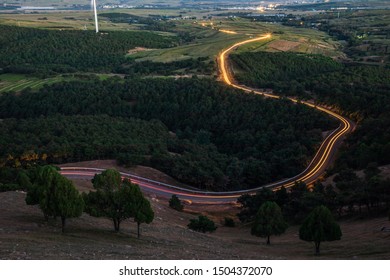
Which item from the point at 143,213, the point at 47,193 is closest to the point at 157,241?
the point at 143,213

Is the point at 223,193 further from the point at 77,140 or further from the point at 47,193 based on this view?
the point at 47,193

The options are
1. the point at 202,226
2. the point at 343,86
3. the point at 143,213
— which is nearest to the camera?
the point at 143,213

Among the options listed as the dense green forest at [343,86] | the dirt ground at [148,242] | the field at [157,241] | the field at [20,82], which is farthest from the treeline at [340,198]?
the field at [20,82]

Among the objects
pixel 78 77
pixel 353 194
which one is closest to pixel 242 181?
pixel 353 194

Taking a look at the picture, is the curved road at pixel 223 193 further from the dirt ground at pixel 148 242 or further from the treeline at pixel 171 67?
the treeline at pixel 171 67

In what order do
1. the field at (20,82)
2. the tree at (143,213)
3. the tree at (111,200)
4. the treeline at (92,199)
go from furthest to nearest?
1. the field at (20,82)
2. the tree at (111,200)
3. the tree at (143,213)
4. the treeline at (92,199)

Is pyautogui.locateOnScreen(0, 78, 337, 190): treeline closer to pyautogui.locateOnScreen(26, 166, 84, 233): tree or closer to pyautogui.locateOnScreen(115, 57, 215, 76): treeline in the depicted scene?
pyautogui.locateOnScreen(115, 57, 215, 76): treeline

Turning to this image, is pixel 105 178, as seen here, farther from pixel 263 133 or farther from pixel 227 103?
pixel 227 103
